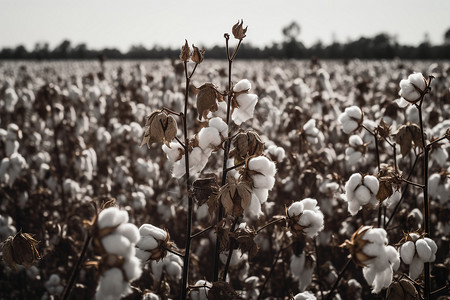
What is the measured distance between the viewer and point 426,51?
38.4 m

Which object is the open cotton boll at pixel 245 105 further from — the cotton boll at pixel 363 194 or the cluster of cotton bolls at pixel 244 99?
the cotton boll at pixel 363 194

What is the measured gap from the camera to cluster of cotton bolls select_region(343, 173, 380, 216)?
5.19ft

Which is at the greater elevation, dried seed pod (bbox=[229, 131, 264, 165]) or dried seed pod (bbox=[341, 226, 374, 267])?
dried seed pod (bbox=[229, 131, 264, 165])

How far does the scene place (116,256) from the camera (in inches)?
39.9

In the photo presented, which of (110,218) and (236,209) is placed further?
(236,209)

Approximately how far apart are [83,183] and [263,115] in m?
2.74

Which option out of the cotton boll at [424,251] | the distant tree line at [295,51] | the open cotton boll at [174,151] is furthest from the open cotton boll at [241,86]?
the distant tree line at [295,51]

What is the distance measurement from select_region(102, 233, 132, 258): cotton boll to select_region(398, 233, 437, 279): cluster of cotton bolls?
123 centimetres

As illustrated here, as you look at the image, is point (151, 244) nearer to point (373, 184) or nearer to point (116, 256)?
point (116, 256)

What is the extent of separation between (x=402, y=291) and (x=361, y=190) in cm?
46

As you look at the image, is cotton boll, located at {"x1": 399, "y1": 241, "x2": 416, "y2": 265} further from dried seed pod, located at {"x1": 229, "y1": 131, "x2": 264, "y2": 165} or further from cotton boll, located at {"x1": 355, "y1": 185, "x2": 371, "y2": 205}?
dried seed pod, located at {"x1": 229, "y1": 131, "x2": 264, "y2": 165}

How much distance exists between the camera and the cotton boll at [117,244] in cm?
100

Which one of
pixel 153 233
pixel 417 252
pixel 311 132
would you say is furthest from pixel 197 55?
pixel 311 132

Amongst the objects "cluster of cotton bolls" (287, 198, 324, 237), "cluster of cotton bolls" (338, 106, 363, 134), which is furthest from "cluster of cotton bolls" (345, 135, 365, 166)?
"cluster of cotton bolls" (287, 198, 324, 237)
